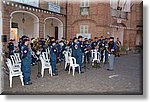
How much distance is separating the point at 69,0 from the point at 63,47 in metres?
0.78

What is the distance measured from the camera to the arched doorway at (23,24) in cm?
323

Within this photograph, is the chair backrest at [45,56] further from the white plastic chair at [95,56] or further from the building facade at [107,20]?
the white plastic chair at [95,56]

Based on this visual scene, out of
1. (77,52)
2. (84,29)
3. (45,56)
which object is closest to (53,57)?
(45,56)

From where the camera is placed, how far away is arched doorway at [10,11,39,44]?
323 cm

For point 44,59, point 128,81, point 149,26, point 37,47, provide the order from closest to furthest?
1. point 149,26
2. point 128,81
3. point 37,47
4. point 44,59

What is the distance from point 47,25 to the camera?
3.65 m

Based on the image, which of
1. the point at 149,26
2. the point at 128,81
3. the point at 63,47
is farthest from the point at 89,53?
the point at 149,26

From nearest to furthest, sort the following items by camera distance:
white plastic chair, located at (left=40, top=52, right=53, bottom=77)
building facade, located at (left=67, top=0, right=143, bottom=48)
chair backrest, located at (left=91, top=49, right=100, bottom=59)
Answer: building facade, located at (left=67, top=0, right=143, bottom=48) → white plastic chair, located at (left=40, top=52, right=53, bottom=77) → chair backrest, located at (left=91, top=49, right=100, bottom=59)

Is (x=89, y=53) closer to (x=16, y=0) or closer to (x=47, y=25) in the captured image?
(x=47, y=25)

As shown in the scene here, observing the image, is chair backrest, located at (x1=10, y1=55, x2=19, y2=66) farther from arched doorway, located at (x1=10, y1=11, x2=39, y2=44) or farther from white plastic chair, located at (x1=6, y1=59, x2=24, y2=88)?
arched doorway, located at (x1=10, y1=11, x2=39, y2=44)

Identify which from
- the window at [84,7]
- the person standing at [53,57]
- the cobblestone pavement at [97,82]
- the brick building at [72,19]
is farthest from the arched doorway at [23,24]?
the window at [84,7]

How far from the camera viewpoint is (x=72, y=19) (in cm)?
371

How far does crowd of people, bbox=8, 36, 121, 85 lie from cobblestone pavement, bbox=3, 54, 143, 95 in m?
0.12

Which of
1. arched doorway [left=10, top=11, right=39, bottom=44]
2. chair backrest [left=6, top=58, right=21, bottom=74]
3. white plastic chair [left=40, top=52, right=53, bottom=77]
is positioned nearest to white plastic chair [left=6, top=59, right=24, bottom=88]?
chair backrest [left=6, top=58, right=21, bottom=74]
